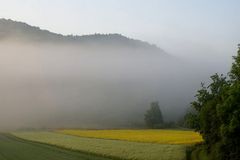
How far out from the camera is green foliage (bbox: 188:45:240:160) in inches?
1640

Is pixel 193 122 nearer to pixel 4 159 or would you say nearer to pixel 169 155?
pixel 169 155

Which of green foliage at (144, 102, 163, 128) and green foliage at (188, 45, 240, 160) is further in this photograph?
green foliage at (144, 102, 163, 128)

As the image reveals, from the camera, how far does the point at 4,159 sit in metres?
47.1

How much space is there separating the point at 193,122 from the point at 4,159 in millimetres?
20244

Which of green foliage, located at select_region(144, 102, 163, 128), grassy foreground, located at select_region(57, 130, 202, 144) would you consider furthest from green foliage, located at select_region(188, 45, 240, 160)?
green foliage, located at select_region(144, 102, 163, 128)

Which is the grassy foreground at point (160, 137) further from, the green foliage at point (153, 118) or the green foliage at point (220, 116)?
the green foliage at point (153, 118)

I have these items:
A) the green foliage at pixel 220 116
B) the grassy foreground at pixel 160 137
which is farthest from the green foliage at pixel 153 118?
the green foliage at pixel 220 116

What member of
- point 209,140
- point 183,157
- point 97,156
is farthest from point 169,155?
point 97,156

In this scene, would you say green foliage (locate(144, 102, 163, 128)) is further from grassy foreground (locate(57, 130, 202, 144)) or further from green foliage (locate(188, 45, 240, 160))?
green foliage (locate(188, 45, 240, 160))

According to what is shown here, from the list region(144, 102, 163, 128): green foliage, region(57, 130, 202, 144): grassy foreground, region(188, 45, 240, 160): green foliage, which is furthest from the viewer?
region(144, 102, 163, 128): green foliage

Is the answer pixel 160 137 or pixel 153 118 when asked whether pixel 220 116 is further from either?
pixel 153 118

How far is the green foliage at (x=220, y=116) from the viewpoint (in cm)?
4166

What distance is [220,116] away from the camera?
43.7 meters

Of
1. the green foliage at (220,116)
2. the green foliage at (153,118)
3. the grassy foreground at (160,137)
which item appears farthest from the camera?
the green foliage at (153,118)
